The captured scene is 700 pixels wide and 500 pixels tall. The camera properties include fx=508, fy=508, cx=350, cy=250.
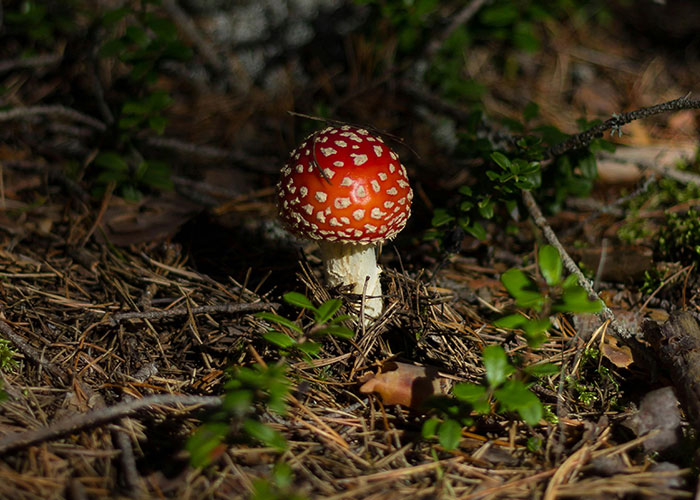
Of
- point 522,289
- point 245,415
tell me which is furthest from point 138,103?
point 522,289

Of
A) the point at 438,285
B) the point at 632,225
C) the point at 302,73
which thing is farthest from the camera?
the point at 302,73

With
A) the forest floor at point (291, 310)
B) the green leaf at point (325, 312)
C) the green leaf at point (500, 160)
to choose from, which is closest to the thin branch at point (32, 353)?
the forest floor at point (291, 310)

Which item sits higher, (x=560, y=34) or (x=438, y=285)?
(x=560, y=34)

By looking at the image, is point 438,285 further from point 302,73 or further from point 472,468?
point 302,73

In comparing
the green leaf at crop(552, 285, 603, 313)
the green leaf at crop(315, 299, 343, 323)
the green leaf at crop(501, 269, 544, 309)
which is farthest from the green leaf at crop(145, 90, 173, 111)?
the green leaf at crop(552, 285, 603, 313)

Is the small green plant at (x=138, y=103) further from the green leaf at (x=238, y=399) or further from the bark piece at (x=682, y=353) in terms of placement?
the bark piece at (x=682, y=353)

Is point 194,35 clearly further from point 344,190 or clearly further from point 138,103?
point 344,190

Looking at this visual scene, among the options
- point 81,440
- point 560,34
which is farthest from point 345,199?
point 560,34
